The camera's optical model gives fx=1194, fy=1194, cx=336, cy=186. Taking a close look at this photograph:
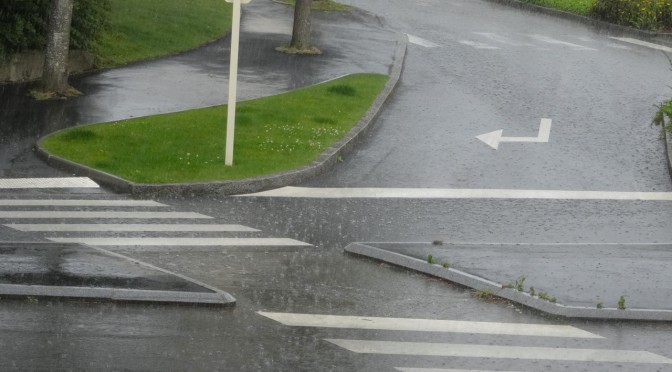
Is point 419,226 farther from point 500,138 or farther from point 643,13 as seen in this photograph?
point 643,13

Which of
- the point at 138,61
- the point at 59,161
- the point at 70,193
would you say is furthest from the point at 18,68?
the point at 70,193

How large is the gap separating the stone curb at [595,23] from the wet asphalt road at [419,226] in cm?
477

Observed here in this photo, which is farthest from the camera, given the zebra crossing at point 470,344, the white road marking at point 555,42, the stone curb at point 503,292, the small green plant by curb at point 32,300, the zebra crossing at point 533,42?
the white road marking at point 555,42

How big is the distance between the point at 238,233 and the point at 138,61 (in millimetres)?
12329

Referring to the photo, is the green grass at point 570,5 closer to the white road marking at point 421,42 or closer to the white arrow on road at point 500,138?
the white road marking at point 421,42

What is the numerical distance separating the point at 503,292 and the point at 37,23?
1315 cm

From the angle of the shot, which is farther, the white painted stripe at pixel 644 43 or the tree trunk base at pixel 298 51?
the white painted stripe at pixel 644 43

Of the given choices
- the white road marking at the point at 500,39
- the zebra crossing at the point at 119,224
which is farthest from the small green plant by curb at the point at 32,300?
the white road marking at the point at 500,39

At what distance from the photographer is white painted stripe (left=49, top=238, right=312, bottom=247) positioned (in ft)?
39.8

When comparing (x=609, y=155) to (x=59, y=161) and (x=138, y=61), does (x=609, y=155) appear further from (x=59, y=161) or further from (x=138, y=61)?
(x=138, y=61)

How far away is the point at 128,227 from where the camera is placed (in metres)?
12.8

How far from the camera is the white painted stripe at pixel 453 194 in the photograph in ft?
48.3

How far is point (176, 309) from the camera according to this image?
9930 millimetres

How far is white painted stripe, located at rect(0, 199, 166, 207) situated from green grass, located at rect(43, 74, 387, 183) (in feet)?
2.09
